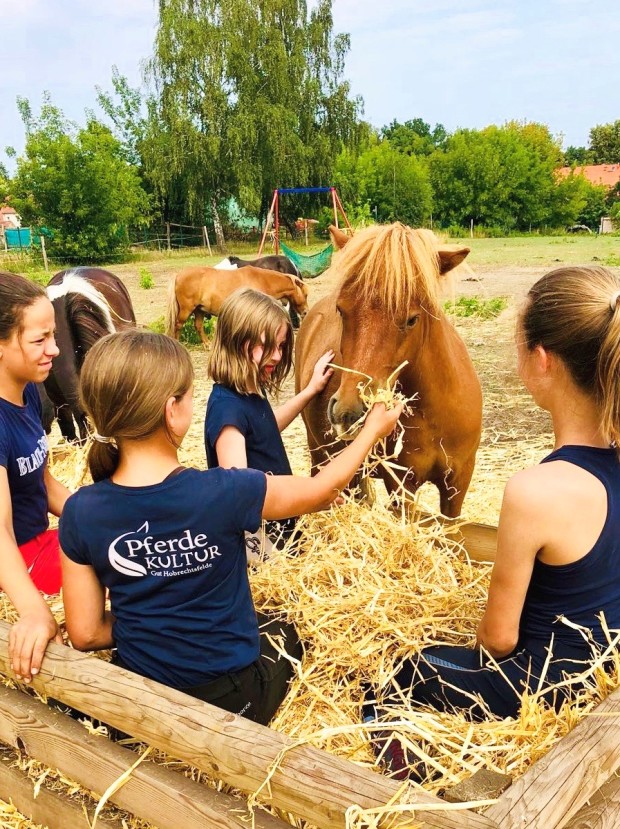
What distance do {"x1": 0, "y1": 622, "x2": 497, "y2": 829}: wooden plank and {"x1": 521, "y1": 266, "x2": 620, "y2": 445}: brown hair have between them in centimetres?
99

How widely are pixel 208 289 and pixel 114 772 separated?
10547 mm

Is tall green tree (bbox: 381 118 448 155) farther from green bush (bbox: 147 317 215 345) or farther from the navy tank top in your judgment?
the navy tank top

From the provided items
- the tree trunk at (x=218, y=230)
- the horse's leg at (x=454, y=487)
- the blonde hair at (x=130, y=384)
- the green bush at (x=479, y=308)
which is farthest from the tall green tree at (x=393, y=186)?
the blonde hair at (x=130, y=384)

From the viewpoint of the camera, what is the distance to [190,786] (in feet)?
4.93

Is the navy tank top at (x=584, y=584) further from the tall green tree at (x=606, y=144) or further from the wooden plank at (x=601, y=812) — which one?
the tall green tree at (x=606, y=144)

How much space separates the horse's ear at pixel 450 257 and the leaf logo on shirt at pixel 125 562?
1972 mm

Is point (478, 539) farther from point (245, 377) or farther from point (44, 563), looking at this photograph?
point (44, 563)

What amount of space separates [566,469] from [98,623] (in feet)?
4.27

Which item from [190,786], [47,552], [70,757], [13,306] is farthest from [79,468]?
[190,786]

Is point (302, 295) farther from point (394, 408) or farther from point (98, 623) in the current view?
point (98, 623)

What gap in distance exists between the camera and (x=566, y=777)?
1.19 m

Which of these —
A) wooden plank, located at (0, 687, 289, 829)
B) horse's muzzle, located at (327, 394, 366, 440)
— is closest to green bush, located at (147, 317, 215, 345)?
horse's muzzle, located at (327, 394, 366, 440)

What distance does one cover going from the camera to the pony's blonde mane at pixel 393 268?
2701mm

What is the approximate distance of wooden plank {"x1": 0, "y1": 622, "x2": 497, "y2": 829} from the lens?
1170mm
